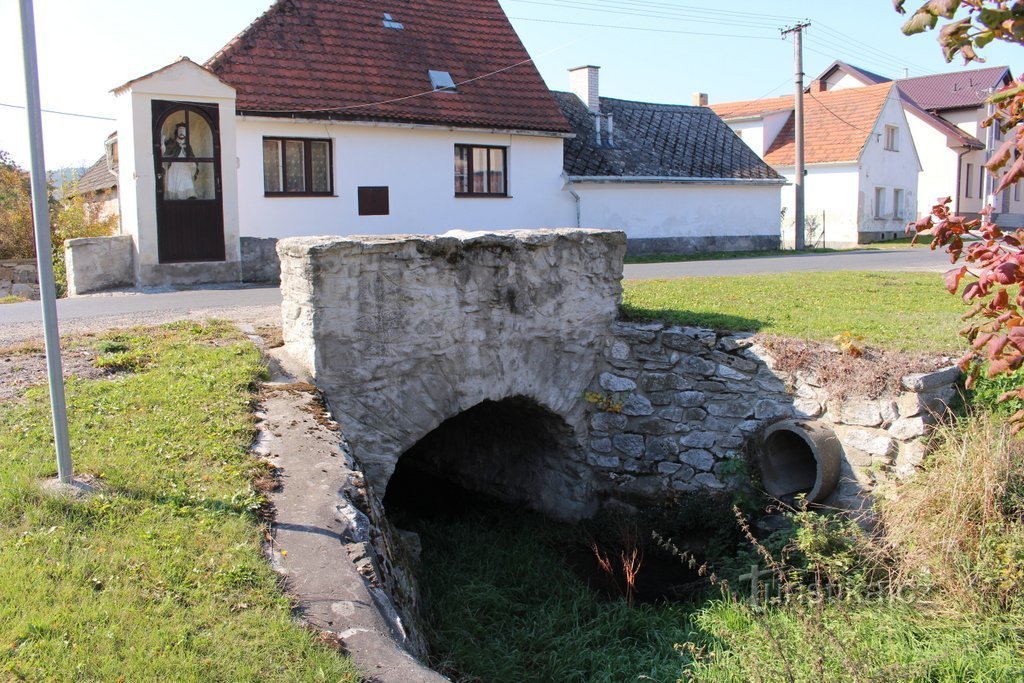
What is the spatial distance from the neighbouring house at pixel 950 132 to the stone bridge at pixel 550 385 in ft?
98.4

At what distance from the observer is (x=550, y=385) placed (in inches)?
348

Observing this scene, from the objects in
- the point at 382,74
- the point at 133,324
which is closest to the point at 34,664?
the point at 133,324

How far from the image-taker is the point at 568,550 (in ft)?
29.0

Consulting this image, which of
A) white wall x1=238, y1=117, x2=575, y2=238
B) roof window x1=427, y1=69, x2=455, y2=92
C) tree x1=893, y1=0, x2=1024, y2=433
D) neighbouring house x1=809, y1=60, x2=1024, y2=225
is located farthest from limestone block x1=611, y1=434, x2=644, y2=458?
neighbouring house x1=809, y1=60, x2=1024, y2=225

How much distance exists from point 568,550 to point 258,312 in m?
3.99

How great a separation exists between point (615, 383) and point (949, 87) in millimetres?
39250

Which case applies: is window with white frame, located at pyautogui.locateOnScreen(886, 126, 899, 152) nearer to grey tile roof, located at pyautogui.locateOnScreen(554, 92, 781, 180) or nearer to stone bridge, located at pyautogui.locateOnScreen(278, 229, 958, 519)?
grey tile roof, located at pyautogui.locateOnScreen(554, 92, 781, 180)

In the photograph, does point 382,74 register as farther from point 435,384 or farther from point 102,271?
point 435,384

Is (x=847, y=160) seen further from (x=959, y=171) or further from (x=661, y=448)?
(x=661, y=448)

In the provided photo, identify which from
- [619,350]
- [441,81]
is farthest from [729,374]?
[441,81]

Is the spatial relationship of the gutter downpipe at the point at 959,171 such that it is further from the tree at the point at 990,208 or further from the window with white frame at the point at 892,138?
the tree at the point at 990,208

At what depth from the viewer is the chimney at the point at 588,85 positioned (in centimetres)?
2397

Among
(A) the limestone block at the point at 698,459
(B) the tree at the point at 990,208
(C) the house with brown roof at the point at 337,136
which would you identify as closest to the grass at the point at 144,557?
(B) the tree at the point at 990,208

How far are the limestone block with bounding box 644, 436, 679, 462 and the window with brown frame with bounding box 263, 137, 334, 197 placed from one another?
973cm
